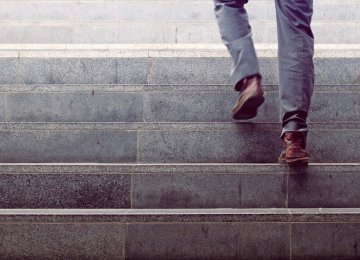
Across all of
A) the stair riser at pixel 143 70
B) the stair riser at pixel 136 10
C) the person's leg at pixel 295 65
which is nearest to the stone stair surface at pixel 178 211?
the person's leg at pixel 295 65

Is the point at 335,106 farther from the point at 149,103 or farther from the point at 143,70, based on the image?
Answer: the point at 143,70

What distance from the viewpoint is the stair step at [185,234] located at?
312 centimetres

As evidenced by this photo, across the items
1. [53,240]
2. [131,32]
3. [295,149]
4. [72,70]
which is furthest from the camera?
[131,32]

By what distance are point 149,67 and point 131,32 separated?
6.76 ft

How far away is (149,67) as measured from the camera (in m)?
4.46

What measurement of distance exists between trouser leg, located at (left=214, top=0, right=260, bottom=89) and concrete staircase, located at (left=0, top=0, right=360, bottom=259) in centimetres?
33

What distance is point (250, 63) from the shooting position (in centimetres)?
352

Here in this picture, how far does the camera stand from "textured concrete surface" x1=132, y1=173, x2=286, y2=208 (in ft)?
10.9

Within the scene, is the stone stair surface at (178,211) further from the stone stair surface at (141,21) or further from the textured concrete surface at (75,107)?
the stone stair surface at (141,21)

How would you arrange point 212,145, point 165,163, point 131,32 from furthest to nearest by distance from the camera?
1. point 131,32
2. point 212,145
3. point 165,163

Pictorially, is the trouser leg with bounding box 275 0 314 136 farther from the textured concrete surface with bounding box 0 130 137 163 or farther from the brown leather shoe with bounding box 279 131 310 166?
the textured concrete surface with bounding box 0 130 137 163

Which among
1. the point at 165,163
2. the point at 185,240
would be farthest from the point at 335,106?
the point at 185,240

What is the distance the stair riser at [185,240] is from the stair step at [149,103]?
1.03m

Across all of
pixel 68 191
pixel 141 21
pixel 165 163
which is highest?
pixel 141 21
